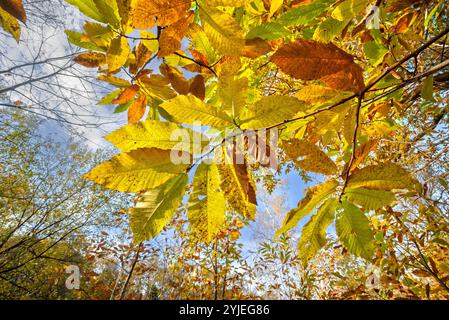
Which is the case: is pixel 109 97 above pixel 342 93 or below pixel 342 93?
above

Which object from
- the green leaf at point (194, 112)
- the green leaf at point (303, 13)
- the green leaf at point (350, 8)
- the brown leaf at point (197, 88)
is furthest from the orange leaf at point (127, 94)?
Answer: the green leaf at point (350, 8)

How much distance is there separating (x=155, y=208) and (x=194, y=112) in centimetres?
16

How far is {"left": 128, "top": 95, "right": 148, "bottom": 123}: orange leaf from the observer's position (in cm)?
61

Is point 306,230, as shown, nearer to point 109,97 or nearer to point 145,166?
point 145,166

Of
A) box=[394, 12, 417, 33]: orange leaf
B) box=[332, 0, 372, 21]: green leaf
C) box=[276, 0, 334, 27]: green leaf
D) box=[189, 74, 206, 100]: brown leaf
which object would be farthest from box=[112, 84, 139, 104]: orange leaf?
box=[394, 12, 417, 33]: orange leaf

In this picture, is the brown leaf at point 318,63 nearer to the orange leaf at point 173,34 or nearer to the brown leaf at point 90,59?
the orange leaf at point 173,34

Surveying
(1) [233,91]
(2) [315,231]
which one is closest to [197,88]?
(1) [233,91]

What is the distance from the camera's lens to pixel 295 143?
43 cm

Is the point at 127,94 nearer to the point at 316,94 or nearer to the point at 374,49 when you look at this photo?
the point at 316,94

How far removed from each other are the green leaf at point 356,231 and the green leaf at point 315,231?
31 mm

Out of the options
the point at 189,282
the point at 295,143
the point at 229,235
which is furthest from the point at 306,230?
the point at 189,282

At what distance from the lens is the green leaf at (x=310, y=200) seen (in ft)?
1.49

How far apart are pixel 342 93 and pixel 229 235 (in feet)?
15.7
